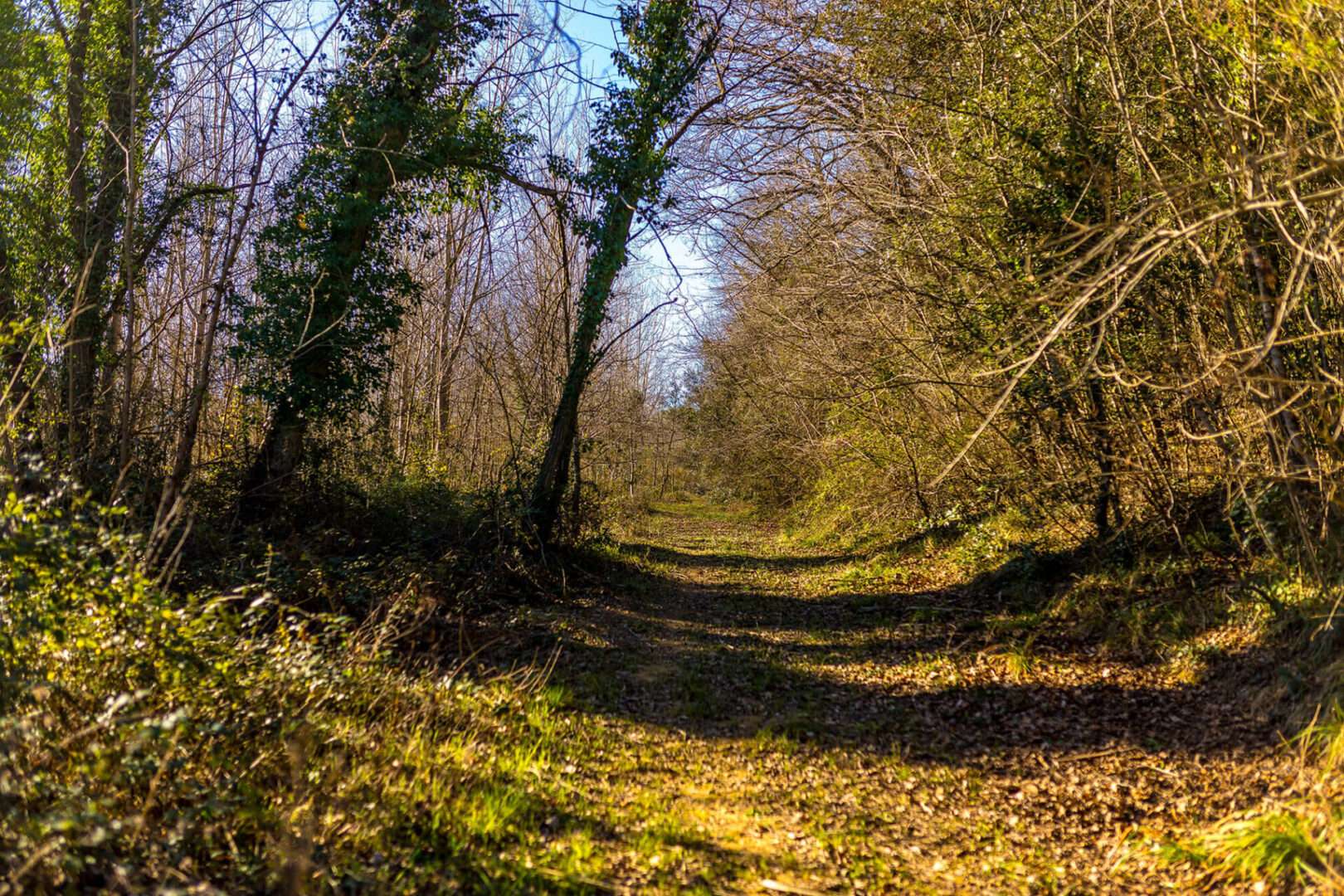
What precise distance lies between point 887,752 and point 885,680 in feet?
4.76

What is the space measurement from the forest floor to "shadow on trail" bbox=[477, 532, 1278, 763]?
2 cm

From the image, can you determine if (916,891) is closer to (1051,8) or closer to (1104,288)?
(1104,288)

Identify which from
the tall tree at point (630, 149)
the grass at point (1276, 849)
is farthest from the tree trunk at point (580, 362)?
the grass at point (1276, 849)

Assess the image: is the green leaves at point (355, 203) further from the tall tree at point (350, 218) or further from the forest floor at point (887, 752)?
the forest floor at point (887, 752)

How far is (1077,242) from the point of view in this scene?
488 cm

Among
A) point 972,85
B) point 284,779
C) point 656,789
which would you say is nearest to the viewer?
point 284,779

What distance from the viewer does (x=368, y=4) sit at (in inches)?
371

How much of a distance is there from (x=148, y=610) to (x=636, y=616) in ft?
17.5

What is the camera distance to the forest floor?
12.2 ft

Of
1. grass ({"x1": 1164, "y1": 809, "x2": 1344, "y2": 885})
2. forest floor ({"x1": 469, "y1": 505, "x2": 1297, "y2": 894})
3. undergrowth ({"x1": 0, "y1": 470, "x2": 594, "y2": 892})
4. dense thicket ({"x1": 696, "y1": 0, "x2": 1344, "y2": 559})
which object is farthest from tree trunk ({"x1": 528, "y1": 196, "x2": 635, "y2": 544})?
grass ({"x1": 1164, "y1": 809, "x2": 1344, "y2": 885})

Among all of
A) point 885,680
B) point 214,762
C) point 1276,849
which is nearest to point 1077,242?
point 1276,849

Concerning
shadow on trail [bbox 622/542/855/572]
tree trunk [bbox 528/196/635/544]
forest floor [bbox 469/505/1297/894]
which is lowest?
forest floor [bbox 469/505/1297/894]

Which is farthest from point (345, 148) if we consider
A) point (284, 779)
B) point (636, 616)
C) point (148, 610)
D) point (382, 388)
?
point (284, 779)

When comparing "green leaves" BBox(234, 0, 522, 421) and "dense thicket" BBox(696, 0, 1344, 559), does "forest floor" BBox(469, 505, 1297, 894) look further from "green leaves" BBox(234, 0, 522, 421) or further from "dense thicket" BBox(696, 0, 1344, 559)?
"green leaves" BBox(234, 0, 522, 421)
